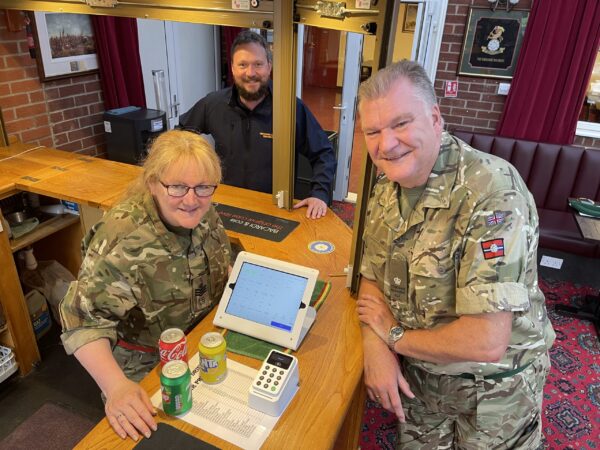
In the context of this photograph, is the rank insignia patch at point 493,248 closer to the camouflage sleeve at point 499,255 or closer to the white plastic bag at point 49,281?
the camouflage sleeve at point 499,255

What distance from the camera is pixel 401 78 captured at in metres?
1.22

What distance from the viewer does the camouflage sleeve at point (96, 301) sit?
1366 mm

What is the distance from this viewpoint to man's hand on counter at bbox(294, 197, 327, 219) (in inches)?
91.6

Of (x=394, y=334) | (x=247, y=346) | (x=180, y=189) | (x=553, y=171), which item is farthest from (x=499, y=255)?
(x=553, y=171)

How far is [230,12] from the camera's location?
1941 millimetres

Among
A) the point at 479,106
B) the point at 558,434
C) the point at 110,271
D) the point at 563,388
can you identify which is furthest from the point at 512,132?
the point at 110,271

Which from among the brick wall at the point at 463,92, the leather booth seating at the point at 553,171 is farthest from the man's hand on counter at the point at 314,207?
the brick wall at the point at 463,92

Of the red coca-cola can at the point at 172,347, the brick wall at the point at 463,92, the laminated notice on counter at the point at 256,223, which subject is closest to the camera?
the red coca-cola can at the point at 172,347

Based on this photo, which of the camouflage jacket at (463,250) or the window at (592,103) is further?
the window at (592,103)

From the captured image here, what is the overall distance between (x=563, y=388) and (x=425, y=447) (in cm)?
158

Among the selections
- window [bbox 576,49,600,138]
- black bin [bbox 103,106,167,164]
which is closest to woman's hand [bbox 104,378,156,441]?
black bin [bbox 103,106,167,164]

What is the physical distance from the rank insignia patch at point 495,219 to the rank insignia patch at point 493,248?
0.04 meters

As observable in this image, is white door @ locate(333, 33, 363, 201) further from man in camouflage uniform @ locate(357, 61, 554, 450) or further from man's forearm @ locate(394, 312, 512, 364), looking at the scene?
man's forearm @ locate(394, 312, 512, 364)

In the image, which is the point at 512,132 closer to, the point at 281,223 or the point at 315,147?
the point at 315,147
